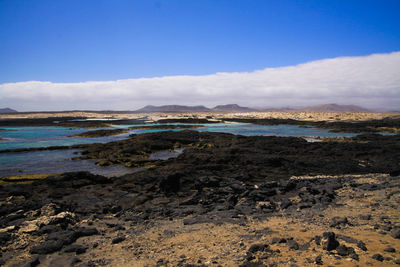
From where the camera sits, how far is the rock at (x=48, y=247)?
7371mm

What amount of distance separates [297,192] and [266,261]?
740 cm

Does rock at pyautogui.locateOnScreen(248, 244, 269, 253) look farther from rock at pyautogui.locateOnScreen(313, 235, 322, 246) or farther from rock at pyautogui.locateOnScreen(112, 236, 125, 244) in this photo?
rock at pyautogui.locateOnScreen(112, 236, 125, 244)

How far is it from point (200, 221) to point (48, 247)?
16.2 feet

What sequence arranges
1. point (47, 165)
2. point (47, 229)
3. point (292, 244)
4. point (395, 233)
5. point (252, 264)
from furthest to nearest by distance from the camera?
point (47, 165)
point (47, 229)
point (395, 233)
point (292, 244)
point (252, 264)

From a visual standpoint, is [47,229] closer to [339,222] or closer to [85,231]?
[85,231]

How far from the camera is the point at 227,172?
60.1 ft

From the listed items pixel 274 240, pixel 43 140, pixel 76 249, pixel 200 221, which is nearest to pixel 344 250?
pixel 274 240

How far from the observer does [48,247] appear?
748 cm

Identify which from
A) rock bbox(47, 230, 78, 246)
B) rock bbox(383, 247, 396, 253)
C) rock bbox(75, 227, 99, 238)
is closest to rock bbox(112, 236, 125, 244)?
rock bbox(75, 227, 99, 238)

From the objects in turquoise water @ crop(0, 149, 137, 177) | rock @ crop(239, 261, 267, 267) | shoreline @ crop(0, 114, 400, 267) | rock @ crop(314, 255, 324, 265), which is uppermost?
rock @ crop(314, 255, 324, 265)

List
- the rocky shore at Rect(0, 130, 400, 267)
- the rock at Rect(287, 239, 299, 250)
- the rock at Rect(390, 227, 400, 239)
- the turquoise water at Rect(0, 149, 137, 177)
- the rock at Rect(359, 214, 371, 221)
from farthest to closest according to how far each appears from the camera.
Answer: the turquoise water at Rect(0, 149, 137, 177) < the rock at Rect(359, 214, 371, 221) < the rock at Rect(390, 227, 400, 239) < the rock at Rect(287, 239, 299, 250) < the rocky shore at Rect(0, 130, 400, 267)

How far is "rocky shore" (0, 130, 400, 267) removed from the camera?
6785mm

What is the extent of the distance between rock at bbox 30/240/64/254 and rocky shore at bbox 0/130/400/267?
0.11 ft

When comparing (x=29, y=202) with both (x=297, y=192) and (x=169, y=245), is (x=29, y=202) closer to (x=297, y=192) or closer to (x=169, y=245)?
(x=169, y=245)
